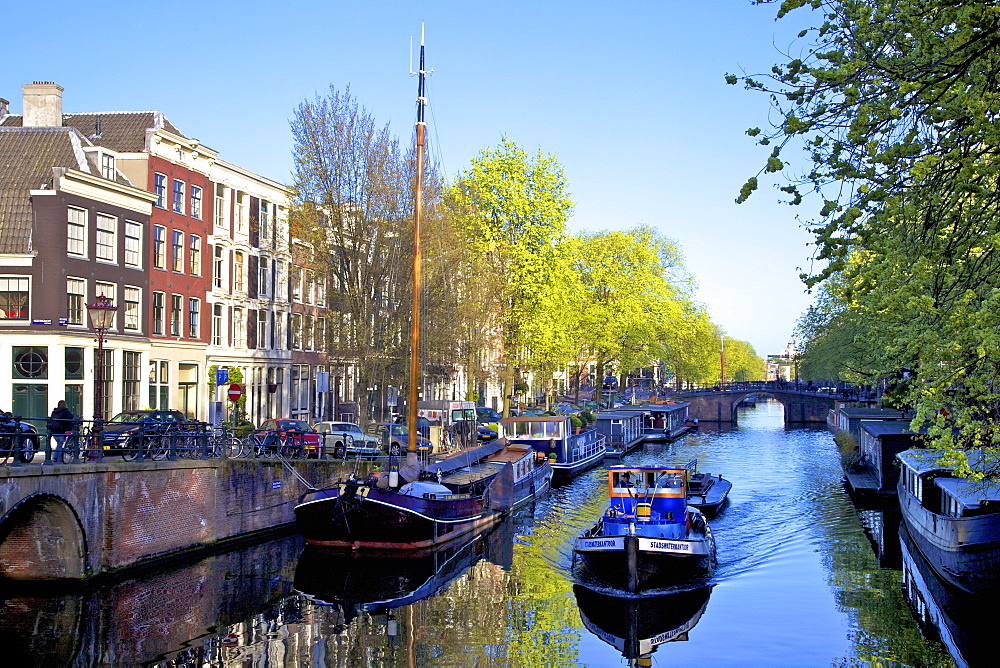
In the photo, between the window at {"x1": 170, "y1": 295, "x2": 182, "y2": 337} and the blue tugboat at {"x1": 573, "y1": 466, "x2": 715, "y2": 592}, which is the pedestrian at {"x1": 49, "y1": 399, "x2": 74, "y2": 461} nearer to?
the blue tugboat at {"x1": 573, "y1": 466, "x2": 715, "y2": 592}

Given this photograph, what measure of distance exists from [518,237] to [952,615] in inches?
1429

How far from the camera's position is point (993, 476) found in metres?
14.1

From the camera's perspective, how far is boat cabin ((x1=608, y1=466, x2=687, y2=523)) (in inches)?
1123

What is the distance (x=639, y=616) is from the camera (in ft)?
75.6

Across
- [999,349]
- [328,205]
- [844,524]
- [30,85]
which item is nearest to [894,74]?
[999,349]

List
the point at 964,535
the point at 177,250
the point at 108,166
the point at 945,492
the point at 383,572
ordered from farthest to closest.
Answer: the point at 177,250
the point at 108,166
the point at 383,572
the point at 945,492
the point at 964,535

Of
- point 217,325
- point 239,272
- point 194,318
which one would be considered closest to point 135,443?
point 194,318

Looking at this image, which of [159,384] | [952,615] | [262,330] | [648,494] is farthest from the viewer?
[262,330]

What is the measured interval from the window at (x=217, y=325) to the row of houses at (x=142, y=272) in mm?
125

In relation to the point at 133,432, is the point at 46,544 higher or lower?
lower

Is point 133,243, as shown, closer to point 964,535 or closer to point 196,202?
point 196,202

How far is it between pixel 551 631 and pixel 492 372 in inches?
1438

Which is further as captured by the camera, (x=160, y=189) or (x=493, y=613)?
(x=160, y=189)

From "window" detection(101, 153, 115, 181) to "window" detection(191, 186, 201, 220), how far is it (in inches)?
252
